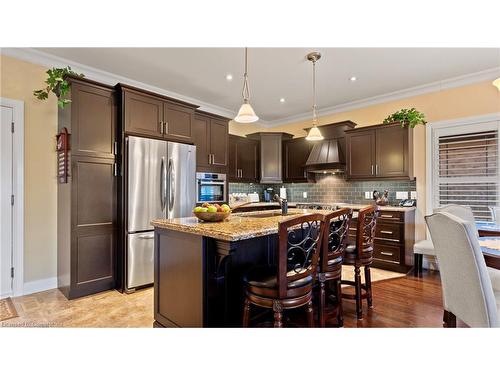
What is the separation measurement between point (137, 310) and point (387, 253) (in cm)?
348

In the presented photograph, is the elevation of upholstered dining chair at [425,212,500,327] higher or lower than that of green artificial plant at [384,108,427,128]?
lower

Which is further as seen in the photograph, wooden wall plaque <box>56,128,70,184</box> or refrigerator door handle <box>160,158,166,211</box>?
refrigerator door handle <box>160,158,166,211</box>

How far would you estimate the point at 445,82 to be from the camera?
4.14 meters

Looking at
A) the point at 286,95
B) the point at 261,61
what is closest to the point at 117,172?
the point at 261,61

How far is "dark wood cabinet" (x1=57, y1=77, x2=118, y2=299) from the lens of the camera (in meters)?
3.06

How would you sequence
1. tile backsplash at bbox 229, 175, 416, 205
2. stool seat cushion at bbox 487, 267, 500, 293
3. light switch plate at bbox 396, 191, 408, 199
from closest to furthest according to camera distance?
stool seat cushion at bbox 487, 267, 500, 293 → light switch plate at bbox 396, 191, 408, 199 → tile backsplash at bbox 229, 175, 416, 205

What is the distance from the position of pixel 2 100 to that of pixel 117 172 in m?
1.37

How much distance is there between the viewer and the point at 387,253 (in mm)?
4199

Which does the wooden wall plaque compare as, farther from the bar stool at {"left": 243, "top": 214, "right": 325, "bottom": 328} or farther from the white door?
the bar stool at {"left": 243, "top": 214, "right": 325, "bottom": 328}

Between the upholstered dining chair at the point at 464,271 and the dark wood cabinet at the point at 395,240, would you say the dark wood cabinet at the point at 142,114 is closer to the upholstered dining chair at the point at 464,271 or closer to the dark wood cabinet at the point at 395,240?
the upholstered dining chair at the point at 464,271

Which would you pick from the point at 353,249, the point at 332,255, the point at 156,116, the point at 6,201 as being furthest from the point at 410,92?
the point at 6,201

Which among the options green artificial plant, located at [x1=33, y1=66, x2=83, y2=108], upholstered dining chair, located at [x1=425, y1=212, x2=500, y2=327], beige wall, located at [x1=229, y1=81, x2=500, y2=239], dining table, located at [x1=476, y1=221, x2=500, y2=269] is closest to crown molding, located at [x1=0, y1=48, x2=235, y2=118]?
green artificial plant, located at [x1=33, y1=66, x2=83, y2=108]

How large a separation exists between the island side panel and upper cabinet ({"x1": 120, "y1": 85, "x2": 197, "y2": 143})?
1.72m
